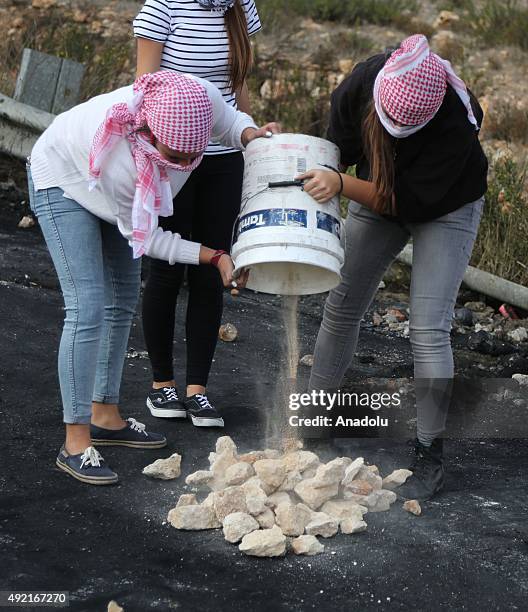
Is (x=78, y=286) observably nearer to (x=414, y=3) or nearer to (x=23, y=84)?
(x=23, y=84)

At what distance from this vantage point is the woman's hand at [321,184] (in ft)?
11.1

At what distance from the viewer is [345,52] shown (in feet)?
38.7

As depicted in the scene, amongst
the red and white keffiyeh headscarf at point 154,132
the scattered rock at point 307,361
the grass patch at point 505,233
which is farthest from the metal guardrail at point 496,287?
the red and white keffiyeh headscarf at point 154,132

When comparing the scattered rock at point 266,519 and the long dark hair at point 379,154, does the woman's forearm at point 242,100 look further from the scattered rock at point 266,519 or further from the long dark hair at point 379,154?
the scattered rock at point 266,519

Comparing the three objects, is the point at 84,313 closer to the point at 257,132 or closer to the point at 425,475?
the point at 257,132

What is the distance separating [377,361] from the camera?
5.43 metres

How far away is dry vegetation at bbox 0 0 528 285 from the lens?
6.47m

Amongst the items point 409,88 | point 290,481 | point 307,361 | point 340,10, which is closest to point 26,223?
point 307,361

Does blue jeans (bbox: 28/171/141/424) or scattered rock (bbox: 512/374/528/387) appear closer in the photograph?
blue jeans (bbox: 28/171/141/424)

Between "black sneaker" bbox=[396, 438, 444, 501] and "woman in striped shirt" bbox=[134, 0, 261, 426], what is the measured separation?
0.87 meters

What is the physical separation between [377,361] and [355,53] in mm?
6970

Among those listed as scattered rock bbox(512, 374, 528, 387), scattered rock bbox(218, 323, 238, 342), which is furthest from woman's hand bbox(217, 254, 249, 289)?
scattered rock bbox(512, 374, 528, 387)

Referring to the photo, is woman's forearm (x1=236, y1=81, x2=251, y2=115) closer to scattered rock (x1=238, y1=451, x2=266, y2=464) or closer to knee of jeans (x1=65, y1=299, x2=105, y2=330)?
knee of jeans (x1=65, y1=299, x2=105, y2=330)

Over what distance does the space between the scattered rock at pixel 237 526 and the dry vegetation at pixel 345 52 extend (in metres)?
3.40
